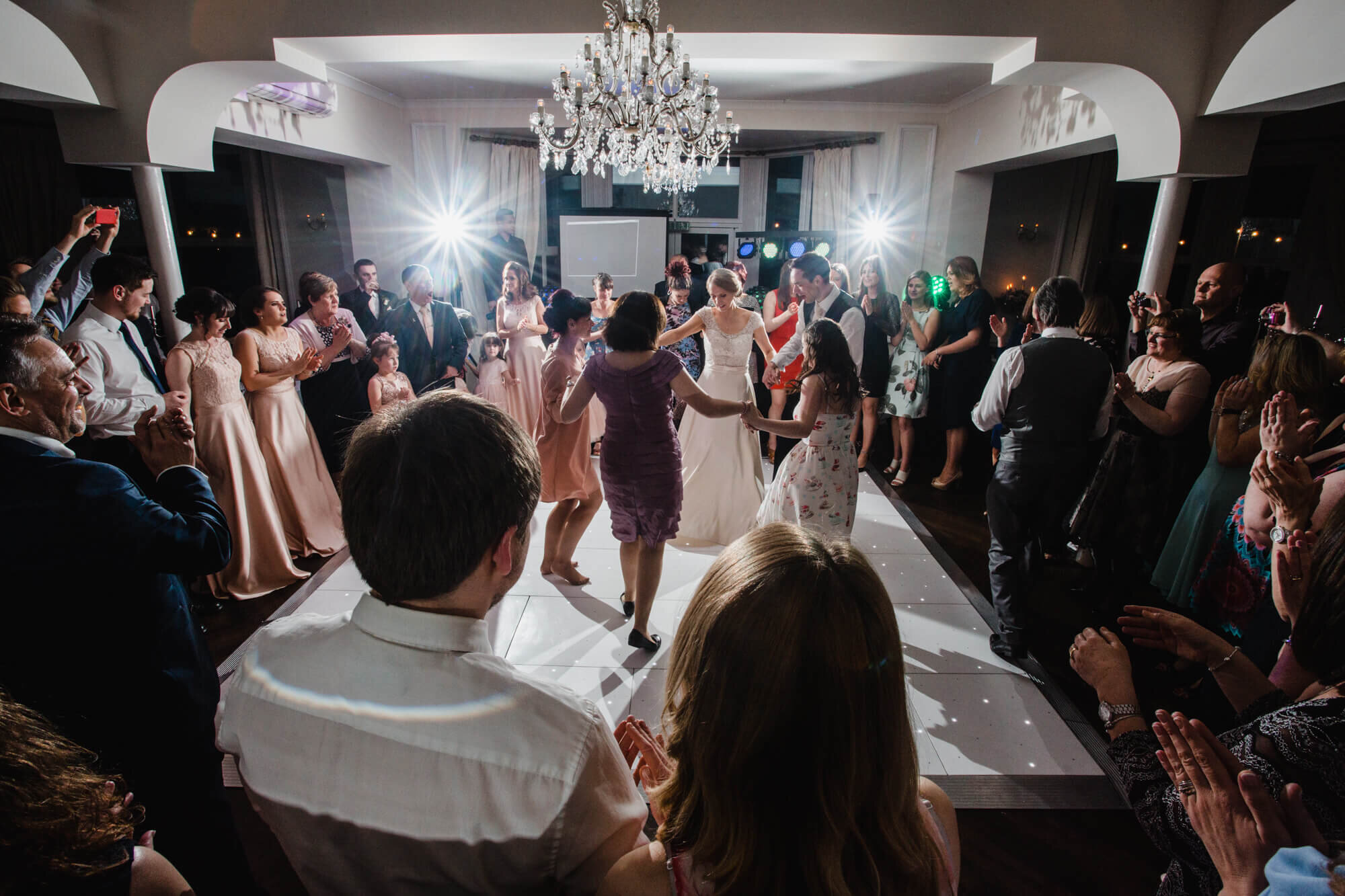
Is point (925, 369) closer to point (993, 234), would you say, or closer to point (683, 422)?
point (683, 422)

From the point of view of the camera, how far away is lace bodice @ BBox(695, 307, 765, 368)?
11.8 ft

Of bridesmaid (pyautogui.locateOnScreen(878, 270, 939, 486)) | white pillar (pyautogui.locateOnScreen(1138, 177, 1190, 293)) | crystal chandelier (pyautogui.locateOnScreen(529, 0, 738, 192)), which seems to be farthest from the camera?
bridesmaid (pyautogui.locateOnScreen(878, 270, 939, 486))

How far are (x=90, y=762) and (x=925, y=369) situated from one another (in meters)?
4.60

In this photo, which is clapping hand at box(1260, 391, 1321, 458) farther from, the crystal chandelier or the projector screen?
the projector screen

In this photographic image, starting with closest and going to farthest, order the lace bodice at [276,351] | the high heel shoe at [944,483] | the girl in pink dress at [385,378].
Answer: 1. the lace bodice at [276,351]
2. the girl in pink dress at [385,378]
3. the high heel shoe at [944,483]

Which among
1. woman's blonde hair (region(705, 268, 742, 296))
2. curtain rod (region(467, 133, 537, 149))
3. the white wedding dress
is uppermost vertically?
curtain rod (region(467, 133, 537, 149))

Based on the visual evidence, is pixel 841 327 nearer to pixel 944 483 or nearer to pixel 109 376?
pixel 944 483

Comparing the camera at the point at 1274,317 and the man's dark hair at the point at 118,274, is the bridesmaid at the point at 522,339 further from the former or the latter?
the camera at the point at 1274,317

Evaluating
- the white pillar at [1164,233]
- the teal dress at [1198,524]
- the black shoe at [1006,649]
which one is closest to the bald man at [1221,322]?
the white pillar at [1164,233]

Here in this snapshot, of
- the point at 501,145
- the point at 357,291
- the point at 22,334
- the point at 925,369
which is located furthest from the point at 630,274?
the point at 22,334

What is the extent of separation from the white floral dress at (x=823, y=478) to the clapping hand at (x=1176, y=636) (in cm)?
134

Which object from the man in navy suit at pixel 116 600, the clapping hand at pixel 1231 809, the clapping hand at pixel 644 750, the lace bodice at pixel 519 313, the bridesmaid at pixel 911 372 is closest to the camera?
the clapping hand at pixel 1231 809

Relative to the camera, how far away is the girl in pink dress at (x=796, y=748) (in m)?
0.63

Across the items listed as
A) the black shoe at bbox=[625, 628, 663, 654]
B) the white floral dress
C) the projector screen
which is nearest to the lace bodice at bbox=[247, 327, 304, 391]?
the black shoe at bbox=[625, 628, 663, 654]
